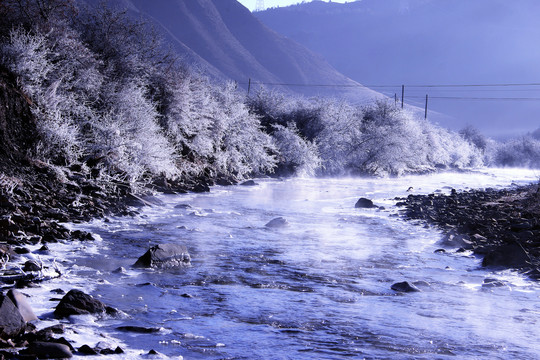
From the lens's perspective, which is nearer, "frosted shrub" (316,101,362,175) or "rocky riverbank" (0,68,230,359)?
"rocky riverbank" (0,68,230,359)

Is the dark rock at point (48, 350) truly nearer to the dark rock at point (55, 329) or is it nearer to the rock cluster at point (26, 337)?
the rock cluster at point (26, 337)

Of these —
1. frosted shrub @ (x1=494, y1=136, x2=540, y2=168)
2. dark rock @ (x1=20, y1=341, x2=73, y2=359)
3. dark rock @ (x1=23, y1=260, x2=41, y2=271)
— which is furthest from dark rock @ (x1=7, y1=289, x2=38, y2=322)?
frosted shrub @ (x1=494, y1=136, x2=540, y2=168)

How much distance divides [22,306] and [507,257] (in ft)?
31.8

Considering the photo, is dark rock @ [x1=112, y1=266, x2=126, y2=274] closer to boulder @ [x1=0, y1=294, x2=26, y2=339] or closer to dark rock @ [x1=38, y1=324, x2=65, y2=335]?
dark rock @ [x1=38, y1=324, x2=65, y2=335]

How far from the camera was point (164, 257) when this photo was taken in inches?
413

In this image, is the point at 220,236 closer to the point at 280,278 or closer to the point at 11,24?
the point at 280,278

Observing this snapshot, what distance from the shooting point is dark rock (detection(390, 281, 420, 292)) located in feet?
31.1

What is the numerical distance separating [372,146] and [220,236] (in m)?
35.1

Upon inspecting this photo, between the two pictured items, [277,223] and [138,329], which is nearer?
[138,329]

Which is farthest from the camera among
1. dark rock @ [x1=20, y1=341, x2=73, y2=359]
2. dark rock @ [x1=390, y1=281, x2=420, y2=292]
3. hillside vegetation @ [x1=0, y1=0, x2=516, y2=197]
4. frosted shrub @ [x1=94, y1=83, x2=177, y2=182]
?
frosted shrub @ [x1=94, y1=83, x2=177, y2=182]

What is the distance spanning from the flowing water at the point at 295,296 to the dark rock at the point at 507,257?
1.20ft

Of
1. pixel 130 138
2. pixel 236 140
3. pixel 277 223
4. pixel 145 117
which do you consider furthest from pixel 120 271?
pixel 236 140

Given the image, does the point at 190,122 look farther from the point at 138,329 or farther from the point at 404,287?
the point at 138,329

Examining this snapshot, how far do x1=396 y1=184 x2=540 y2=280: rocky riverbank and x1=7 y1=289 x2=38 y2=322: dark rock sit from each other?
8.95m
